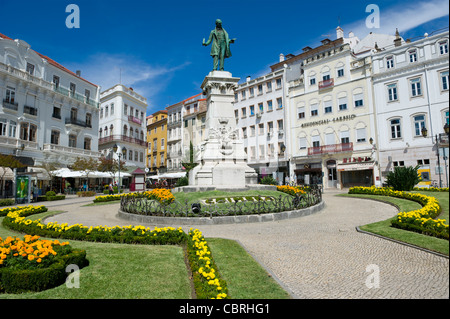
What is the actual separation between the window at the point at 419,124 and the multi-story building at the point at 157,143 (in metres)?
46.6

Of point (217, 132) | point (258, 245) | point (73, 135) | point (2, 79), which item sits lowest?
point (258, 245)

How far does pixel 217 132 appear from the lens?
1716 centimetres

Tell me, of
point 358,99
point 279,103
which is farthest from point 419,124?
point 279,103

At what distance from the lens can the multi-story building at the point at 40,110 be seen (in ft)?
93.7

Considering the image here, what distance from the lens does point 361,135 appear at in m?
33.9

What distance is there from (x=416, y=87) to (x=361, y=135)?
776 cm

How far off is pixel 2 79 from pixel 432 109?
46.0m

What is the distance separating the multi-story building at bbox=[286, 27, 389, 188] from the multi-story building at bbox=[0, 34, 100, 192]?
31.6 m

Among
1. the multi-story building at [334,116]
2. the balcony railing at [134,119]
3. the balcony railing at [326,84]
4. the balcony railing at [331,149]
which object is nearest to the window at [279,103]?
the multi-story building at [334,116]

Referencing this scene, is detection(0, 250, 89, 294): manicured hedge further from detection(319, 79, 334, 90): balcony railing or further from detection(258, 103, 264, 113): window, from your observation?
detection(258, 103, 264, 113): window

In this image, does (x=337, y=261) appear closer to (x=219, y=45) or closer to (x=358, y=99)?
(x=219, y=45)

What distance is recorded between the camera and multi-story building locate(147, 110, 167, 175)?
202ft
